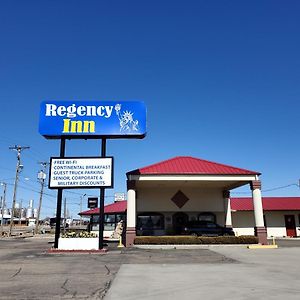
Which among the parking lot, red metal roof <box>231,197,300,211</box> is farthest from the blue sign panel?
red metal roof <box>231,197,300,211</box>

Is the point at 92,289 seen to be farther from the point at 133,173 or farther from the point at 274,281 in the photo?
the point at 133,173

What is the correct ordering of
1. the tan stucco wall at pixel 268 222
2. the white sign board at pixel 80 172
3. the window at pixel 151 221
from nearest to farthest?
the white sign board at pixel 80 172, the window at pixel 151 221, the tan stucco wall at pixel 268 222

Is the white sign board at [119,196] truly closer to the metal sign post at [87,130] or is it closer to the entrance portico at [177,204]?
the entrance portico at [177,204]

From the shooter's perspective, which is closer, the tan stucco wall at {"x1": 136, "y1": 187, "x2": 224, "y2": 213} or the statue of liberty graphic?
the statue of liberty graphic

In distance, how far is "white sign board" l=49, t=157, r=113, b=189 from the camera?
21.0 meters

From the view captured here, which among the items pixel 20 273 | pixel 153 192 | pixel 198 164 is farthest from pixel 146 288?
pixel 153 192

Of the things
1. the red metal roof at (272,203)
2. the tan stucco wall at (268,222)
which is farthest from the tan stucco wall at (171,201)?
the tan stucco wall at (268,222)

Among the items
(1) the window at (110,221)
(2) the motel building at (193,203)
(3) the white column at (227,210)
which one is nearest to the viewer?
(2) the motel building at (193,203)

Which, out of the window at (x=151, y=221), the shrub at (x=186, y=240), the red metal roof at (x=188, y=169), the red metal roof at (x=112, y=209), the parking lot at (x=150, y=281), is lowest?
the parking lot at (x=150, y=281)

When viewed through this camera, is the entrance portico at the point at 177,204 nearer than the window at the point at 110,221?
Yes

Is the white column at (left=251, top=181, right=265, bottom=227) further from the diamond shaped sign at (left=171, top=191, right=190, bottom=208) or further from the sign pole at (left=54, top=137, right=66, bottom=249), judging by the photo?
the sign pole at (left=54, top=137, right=66, bottom=249)

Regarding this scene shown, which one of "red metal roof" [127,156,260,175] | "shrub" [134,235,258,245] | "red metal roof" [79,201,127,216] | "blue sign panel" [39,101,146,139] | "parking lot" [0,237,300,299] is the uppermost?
"blue sign panel" [39,101,146,139]

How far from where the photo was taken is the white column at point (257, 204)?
24.5m

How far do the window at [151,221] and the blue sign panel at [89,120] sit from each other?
34.7 feet
